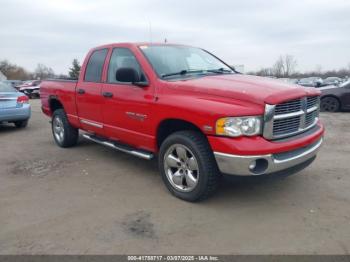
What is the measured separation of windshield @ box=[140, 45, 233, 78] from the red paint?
15 cm

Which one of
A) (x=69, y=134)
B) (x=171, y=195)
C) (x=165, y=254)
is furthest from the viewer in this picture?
(x=69, y=134)

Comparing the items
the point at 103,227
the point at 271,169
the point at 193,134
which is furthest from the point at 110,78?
the point at 271,169

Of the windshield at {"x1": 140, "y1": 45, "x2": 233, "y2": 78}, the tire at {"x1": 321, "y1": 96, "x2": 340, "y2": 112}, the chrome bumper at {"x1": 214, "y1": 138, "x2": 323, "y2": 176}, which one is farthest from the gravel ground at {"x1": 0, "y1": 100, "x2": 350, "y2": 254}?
the tire at {"x1": 321, "y1": 96, "x2": 340, "y2": 112}

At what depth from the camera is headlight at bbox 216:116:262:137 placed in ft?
11.4

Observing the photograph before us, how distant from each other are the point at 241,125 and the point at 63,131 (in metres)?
4.55

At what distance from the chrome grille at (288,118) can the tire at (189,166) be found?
71 centimetres

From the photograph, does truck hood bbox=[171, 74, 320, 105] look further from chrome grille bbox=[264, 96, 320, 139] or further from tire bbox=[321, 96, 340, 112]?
tire bbox=[321, 96, 340, 112]

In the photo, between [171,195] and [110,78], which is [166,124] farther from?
[110,78]

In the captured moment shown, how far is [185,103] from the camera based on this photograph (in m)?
3.86

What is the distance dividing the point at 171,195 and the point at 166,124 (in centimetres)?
90

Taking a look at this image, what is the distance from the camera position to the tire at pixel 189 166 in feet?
12.3

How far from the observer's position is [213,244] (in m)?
3.12

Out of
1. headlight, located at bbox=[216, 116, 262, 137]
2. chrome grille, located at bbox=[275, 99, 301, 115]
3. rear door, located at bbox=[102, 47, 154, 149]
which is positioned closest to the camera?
headlight, located at bbox=[216, 116, 262, 137]

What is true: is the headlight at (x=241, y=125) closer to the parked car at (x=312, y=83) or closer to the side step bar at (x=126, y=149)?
the side step bar at (x=126, y=149)
